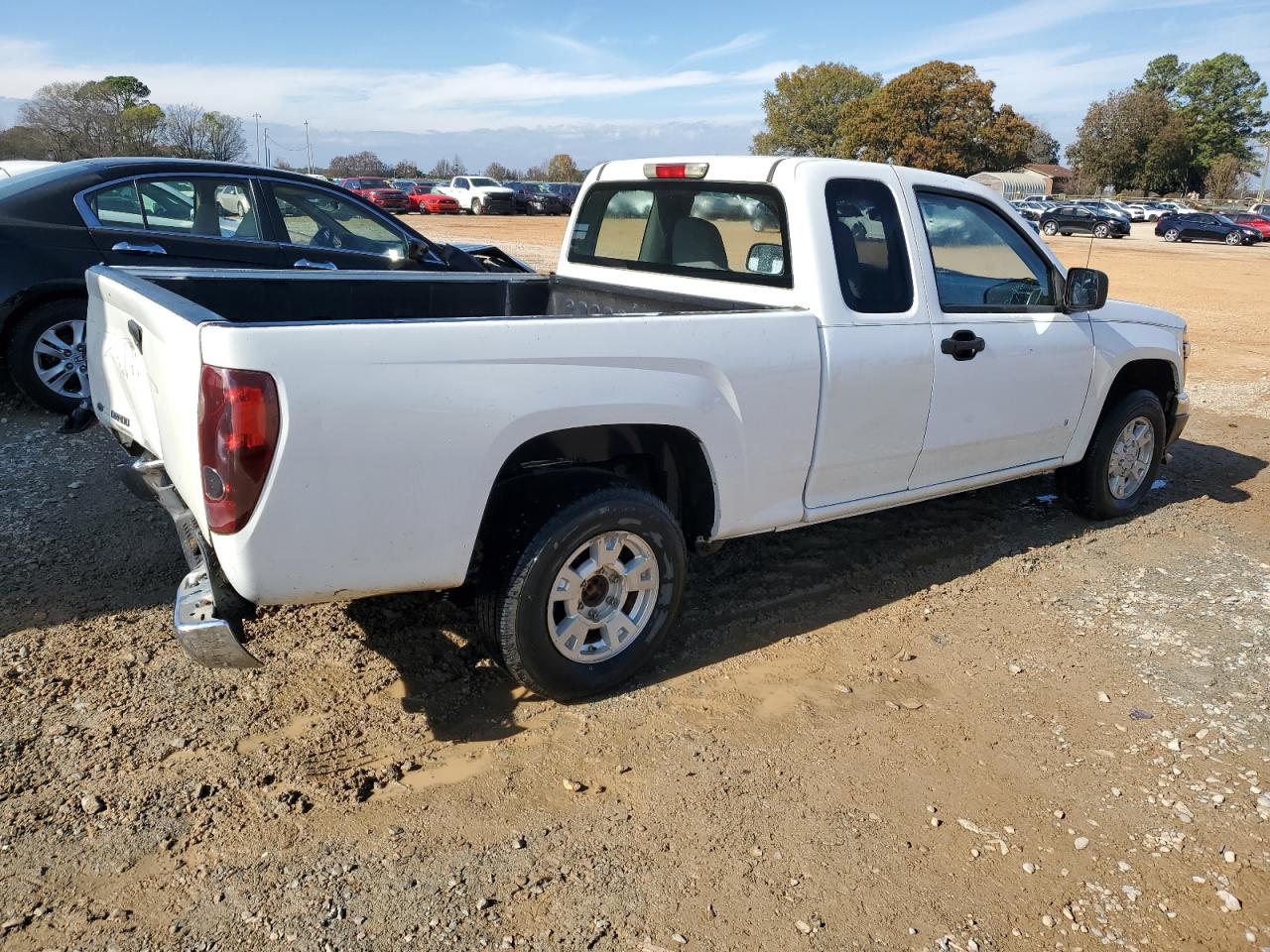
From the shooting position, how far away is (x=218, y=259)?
682 centimetres

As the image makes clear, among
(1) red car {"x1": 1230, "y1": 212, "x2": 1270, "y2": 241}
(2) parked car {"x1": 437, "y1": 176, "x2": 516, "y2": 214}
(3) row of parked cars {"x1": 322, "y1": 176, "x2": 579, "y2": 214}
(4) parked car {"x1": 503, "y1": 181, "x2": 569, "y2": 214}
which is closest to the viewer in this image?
(1) red car {"x1": 1230, "y1": 212, "x2": 1270, "y2": 241}

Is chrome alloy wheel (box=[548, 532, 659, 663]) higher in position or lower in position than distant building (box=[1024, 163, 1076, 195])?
lower

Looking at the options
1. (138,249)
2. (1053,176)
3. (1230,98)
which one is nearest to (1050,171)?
(1053,176)

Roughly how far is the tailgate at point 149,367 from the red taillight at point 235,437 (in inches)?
2.6

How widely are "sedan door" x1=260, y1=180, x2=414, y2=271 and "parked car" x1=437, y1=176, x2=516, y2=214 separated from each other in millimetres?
38806

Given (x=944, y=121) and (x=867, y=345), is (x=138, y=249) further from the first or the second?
(x=944, y=121)

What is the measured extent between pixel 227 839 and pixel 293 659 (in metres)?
1.07

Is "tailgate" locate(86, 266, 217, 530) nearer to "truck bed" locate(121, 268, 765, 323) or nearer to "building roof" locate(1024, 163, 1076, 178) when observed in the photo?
"truck bed" locate(121, 268, 765, 323)

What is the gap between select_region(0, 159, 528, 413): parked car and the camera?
6180 millimetres

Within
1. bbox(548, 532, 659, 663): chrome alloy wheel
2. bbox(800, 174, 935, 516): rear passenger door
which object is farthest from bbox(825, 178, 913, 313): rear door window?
bbox(548, 532, 659, 663): chrome alloy wheel

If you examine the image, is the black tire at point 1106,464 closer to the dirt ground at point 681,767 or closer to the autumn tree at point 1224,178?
the dirt ground at point 681,767

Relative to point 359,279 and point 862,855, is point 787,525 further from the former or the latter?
point 359,279

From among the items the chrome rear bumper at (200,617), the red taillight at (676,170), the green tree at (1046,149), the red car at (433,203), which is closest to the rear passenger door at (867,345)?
the red taillight at (676,170)

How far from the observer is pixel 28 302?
20.2 feet
